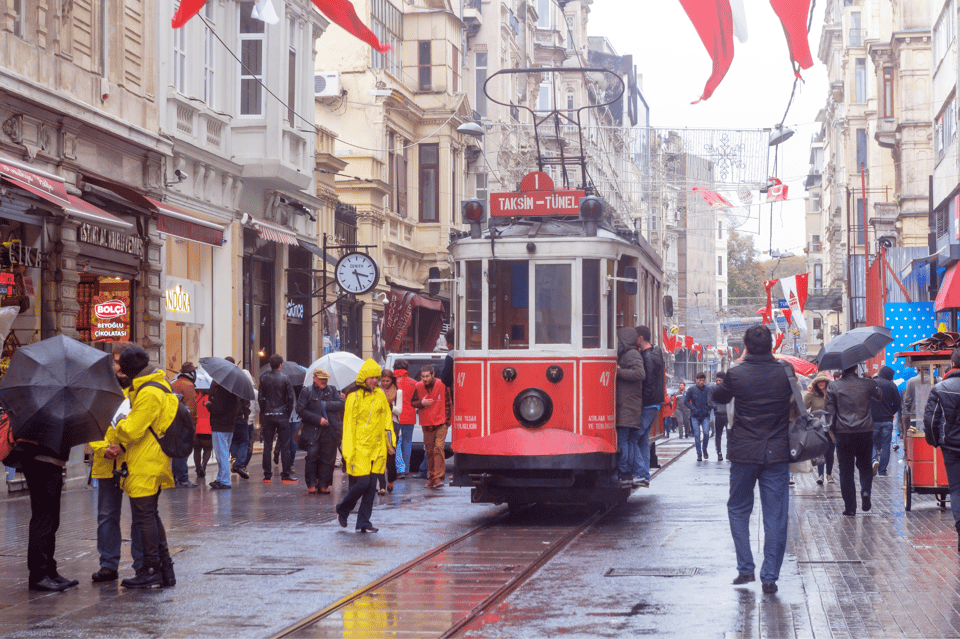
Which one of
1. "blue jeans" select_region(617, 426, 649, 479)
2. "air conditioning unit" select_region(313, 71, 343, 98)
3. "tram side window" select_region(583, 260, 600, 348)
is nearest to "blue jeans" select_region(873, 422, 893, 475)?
"blue jeans" select_region(617, 426, 649, 479)

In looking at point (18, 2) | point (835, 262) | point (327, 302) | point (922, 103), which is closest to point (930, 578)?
point (18, 2)

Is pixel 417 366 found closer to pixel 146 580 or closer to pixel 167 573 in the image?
pixel 167 573

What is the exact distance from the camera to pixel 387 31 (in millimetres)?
37000

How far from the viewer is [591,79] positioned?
219 ft

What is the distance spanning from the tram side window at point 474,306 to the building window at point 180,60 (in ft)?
37.4

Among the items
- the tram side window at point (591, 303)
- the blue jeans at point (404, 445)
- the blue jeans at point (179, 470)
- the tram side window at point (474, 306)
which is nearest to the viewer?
the tram side window at point (591, 303)

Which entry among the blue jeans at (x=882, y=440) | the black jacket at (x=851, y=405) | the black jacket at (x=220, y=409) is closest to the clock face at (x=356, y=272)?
the black jacket at (x=220, y=409)

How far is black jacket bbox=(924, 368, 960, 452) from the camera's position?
37.0ft

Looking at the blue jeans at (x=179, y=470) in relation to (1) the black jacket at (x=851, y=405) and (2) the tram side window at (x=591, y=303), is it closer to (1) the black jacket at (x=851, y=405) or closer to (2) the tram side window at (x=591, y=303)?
(2) the tram side window at (x=591, y=303)

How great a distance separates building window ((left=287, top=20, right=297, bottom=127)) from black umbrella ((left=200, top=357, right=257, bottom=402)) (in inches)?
415

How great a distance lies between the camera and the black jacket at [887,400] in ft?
63.3

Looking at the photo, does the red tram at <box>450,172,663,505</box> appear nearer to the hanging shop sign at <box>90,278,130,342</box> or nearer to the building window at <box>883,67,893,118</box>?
the hanging shop sign at <box>90,278,130,342</box>

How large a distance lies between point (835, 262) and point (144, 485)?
2721 inches

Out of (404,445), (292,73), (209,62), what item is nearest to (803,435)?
(404,445)
